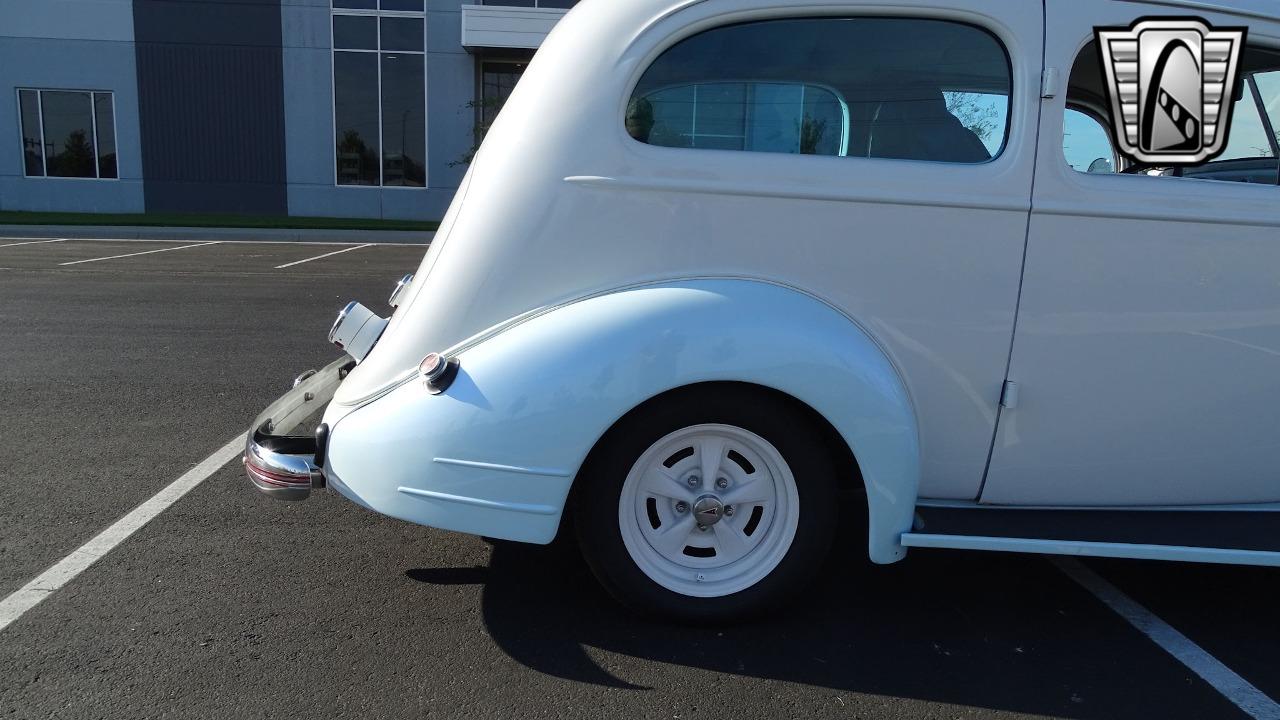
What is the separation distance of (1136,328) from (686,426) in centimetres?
148

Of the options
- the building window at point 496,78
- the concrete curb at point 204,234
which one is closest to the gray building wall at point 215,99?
the building window at point 496,78

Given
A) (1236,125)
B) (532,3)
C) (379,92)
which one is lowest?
(1236,125)

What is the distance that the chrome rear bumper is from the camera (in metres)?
3.07

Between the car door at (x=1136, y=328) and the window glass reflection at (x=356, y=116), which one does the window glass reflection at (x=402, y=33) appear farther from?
the car door at (x=1136, y=328)

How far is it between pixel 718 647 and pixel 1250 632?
1.79 metres

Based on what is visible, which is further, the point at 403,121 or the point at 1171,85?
the point at 403,121

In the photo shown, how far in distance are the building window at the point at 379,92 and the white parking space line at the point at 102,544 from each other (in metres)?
19.9

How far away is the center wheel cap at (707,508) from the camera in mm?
2922

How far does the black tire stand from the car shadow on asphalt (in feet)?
0.34

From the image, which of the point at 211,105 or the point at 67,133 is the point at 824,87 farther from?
the point at 67,133

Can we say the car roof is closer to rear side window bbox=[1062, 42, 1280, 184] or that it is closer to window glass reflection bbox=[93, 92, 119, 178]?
rear side window bbox=[1062, 42, 1280, 184]

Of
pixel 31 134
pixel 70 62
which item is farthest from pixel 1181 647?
pixel 31 134

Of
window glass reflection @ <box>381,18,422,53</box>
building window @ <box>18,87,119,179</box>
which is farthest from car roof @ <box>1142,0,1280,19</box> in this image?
building window @ <box>18,87,119,179</box>

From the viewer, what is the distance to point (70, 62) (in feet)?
75.5
